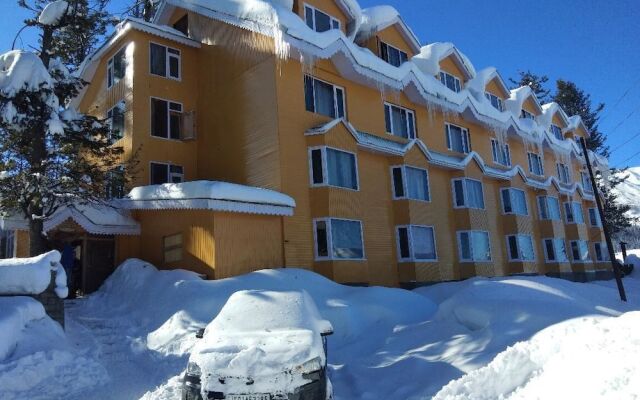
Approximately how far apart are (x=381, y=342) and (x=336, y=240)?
7210 millimetres

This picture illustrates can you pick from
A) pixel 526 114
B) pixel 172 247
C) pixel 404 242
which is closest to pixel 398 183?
pixel 404 242

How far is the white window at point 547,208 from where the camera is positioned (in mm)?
30484

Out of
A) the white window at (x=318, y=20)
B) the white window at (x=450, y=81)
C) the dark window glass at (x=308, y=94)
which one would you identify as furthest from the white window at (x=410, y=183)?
the white window at (x=450, y=81)

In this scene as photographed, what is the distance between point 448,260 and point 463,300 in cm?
1182

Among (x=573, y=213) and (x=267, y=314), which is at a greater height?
(x=573, y=213)

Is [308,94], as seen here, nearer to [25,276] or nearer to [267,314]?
[25,276]

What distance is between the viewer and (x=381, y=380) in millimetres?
8312

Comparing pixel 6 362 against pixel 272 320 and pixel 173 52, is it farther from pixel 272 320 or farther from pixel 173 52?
pixel 173 52

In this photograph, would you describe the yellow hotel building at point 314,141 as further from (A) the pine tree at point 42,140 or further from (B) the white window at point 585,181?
(B) the white window at point 585,181

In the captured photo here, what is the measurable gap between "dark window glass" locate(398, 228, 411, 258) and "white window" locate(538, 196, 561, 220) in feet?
45.4

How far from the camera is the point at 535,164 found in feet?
108

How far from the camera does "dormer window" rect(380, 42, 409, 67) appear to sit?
2419 cm

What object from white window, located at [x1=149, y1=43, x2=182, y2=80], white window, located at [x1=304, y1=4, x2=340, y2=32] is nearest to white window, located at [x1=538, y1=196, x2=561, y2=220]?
white window, located at [x1=304, y1=4, x2=340, y2=32]

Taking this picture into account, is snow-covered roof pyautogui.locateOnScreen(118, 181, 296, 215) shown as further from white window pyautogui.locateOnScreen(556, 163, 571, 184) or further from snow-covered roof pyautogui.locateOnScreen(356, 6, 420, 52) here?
white window pyautogui.locateOnScreen(556, 163, 571, 184)
